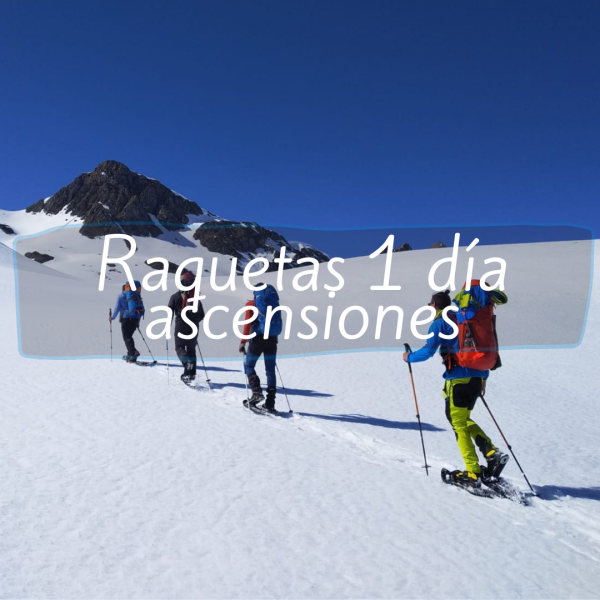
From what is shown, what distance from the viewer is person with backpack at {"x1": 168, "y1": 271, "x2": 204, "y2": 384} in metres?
8.80

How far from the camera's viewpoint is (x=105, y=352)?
11.9 meters

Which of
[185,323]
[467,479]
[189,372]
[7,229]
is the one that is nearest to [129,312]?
[185,323]

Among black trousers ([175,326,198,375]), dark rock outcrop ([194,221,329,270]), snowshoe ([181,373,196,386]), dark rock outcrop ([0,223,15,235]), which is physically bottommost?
snowshoe ([181,373,196,386])

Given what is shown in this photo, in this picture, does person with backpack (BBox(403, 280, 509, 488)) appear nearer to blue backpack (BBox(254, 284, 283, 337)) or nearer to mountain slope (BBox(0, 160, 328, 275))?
blue backpack (BBox(254, 284, 283, 337))

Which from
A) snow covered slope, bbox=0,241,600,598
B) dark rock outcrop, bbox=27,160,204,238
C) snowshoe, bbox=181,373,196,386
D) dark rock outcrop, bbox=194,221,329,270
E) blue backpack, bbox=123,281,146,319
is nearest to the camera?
snow covered slope, bbox=0,241,600,598

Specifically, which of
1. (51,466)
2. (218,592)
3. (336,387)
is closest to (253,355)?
(336,387)

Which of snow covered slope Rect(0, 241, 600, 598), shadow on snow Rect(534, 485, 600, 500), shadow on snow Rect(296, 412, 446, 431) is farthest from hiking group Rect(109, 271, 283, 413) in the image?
shadow on snow Rect(534, 485, 600, 500)

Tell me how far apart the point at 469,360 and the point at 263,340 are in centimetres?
351

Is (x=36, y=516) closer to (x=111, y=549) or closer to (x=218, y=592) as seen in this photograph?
(x=111, y=549)

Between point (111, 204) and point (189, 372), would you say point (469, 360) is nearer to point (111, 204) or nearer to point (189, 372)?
point (189, 372)

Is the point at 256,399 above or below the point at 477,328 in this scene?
below

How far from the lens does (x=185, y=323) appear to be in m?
8.96

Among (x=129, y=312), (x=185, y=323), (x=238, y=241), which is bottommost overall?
(x=185, y=323)

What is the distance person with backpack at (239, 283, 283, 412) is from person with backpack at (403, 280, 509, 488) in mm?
2919
